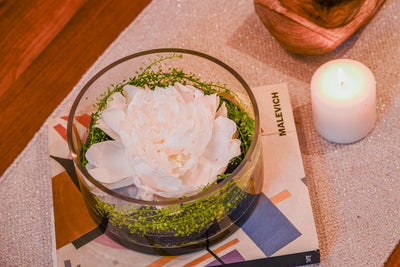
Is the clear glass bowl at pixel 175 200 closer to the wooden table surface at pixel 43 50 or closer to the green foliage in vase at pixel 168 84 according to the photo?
the green foliage in vase at pixel 168 84

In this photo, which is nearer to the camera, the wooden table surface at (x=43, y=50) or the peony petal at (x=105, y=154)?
the peony petal at (x=105, y=154)

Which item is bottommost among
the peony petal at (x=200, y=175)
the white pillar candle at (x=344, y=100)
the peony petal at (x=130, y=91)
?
the white pillar candle at (x=344, y=100)

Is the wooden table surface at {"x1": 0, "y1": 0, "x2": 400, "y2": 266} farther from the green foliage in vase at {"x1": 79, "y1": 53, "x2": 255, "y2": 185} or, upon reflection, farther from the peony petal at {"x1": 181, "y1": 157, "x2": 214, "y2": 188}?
the peony petal at {"x1": 181, "y1": 157, "x2": 214, "y2": 188}

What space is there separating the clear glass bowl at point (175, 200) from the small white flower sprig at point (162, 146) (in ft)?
0.03

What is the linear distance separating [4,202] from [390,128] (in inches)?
15.3

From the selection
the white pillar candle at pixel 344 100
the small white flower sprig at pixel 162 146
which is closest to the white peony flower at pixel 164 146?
the small white flower sprig at pixel 162 146

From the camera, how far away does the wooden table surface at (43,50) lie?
63 centimetres

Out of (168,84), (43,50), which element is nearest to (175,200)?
(168,84)

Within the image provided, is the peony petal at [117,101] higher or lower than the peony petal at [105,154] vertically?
higher

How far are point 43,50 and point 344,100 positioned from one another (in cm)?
35

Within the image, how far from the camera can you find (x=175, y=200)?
44 cm

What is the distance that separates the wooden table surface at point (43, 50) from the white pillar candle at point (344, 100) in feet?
0.81

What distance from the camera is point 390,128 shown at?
58 centimetres

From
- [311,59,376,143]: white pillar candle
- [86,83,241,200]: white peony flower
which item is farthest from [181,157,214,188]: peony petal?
[311,59,376,143]: white pillar candle
